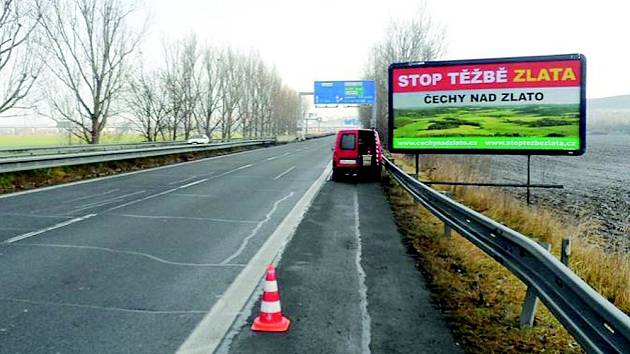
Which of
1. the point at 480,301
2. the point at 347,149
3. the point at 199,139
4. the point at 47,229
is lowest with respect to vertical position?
the point at 480,301

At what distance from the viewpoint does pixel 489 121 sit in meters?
14.1

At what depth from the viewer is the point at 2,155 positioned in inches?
754

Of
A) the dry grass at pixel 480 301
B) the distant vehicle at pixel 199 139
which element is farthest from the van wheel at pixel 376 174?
the distant vehicle at pixel 199 139

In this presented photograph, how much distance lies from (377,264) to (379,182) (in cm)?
1313

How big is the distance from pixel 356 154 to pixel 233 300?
14614 mm

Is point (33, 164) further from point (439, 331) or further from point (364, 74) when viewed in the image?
point (364, 74)

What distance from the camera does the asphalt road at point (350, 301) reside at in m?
4.17

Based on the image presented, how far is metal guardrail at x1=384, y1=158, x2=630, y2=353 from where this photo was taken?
281 cm

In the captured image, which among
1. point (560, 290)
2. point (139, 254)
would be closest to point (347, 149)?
point (139, 254)

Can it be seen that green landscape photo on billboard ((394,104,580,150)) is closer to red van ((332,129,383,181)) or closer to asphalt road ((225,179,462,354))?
red van ((332,129,383,181))

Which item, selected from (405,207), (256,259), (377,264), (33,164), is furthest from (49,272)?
(33,164)

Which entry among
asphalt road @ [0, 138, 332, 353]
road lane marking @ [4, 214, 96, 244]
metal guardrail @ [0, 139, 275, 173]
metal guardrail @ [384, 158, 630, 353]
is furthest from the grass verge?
metal guardrail @ [384, 158, 630, 353]

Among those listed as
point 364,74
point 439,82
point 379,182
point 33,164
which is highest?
point 364,74

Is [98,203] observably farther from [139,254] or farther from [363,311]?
[363,311]
